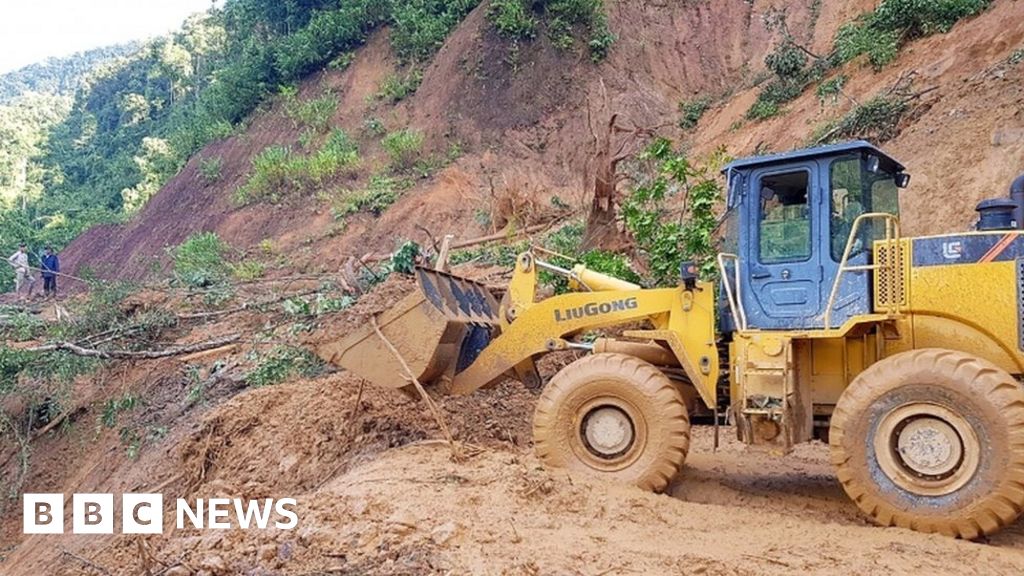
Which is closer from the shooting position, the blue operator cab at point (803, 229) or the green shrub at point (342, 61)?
the blue operator cab at point (803, 229)

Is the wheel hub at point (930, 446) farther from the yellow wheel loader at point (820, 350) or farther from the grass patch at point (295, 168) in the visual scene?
the grass patch at point (295, 168)

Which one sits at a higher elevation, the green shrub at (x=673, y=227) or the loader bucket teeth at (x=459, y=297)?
the green shrub at (x=673, y=227)

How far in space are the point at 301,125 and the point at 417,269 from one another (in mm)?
20159

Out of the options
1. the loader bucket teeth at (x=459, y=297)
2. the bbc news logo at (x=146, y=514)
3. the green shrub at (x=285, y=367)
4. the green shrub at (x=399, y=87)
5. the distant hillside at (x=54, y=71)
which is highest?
the distant hillside at (x=54, y=71)

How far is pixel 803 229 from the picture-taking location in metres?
6.33

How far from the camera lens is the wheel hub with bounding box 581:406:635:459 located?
6.49 metres

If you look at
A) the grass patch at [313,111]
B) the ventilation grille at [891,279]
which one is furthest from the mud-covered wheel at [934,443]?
the grass patch at [313,111]

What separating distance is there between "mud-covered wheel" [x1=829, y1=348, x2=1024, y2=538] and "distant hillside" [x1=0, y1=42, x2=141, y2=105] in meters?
124

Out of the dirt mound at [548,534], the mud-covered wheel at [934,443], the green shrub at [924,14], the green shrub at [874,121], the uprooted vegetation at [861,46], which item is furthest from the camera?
the uprooted vegetation at [861,46]

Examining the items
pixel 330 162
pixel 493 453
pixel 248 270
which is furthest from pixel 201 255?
pixel 493 453

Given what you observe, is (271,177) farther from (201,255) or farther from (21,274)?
(21,274)

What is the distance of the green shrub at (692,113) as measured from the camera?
22.9m

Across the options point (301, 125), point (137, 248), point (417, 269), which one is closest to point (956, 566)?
point (417, 269)

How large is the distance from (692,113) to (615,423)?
59.1 feet
